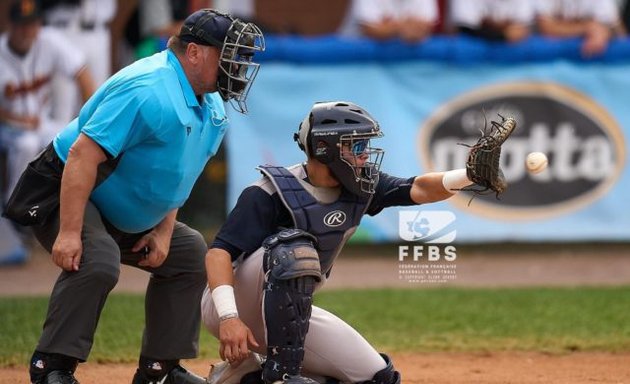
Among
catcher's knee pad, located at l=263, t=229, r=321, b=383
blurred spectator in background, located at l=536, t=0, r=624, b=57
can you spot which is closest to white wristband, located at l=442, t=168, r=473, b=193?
catcher's knee pad, located at l=263, t=229, r=321, b=383

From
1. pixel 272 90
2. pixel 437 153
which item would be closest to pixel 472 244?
pixel 437 153

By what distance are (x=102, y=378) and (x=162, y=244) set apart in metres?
1.10

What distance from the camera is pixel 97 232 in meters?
4.86

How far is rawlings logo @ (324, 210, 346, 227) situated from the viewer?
4.82 metres

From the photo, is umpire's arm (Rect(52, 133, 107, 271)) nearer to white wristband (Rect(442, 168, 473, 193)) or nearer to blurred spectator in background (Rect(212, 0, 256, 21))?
white wristband (Rect(442, 168, 473, 193))

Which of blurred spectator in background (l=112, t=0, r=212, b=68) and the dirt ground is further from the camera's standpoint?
blurred spectator in background (l=112, t=0, r=212, b=68)

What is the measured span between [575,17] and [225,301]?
6.62 m

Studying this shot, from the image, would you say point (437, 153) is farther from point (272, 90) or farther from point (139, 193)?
point (139, 193)

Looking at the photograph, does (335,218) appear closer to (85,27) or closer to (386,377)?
(386,377)

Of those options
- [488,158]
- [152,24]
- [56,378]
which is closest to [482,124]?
[152,24]

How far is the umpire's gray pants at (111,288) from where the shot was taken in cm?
468

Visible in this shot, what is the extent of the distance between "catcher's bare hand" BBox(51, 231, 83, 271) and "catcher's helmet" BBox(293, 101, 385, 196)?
964 mm

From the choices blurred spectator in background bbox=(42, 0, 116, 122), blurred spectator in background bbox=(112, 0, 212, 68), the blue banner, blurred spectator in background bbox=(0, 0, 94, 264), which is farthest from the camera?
blurred spectator in background bbox=(42, 0, 116, 122)

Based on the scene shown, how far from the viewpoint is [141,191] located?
16.3 ft
